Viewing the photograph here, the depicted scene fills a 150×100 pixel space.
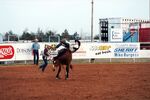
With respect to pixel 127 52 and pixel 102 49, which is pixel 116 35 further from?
pixel 102 49

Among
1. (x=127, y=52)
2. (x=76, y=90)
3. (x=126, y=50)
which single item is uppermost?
(x=126, y=50)

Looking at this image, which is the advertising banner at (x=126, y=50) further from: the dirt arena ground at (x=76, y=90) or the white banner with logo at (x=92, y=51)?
the dirt arena ground at (x=76, y=90)

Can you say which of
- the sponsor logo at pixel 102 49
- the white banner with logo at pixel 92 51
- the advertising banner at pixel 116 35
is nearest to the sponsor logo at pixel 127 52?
the white banner with logo at pixel 92 51

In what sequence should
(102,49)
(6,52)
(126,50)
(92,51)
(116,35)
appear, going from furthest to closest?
(116,35), (126,50), (102,49), (92,51), (6,52)

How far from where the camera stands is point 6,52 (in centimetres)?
2920

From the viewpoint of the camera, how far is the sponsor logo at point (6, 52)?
29.1m

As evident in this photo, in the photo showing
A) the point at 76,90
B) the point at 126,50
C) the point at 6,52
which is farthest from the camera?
the point at 126,50

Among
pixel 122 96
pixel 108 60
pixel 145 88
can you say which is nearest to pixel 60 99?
pixel 122 96

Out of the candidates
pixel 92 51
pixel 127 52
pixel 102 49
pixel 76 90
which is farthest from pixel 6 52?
pixel 76 90

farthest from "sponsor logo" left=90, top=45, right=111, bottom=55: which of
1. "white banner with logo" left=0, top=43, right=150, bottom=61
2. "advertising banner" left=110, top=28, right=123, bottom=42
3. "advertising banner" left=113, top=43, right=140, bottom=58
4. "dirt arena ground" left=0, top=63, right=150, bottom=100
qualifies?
"dirt arena ground" left=0, top=63, right=150, bottom=100

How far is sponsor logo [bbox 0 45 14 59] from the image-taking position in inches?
1146

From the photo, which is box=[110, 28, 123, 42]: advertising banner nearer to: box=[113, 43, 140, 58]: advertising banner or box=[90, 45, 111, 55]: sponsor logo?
box=[113, 43, 140, 58]: advertising banner

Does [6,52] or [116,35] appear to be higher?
[116,35]

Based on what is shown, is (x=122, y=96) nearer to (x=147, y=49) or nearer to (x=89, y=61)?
(x=89, y=61)
